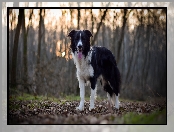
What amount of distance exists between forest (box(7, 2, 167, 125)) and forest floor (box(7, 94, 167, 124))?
0.25 m

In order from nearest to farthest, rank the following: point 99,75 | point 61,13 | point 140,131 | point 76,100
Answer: point 140,131 → point 99,75 → point 61,13 → point 76,100

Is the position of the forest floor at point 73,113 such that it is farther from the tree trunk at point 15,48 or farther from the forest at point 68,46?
the tree trunk at point 15,48

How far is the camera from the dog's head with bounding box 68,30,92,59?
584 cm

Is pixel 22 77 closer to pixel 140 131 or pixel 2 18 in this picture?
pixel 2 18

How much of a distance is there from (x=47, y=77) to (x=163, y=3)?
3348 millimetres

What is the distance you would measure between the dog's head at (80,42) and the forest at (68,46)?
583mm

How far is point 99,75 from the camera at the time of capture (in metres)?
6.25

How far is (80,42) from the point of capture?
579 centimetres

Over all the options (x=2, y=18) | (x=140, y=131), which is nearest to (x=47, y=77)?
(x=2, y=18)

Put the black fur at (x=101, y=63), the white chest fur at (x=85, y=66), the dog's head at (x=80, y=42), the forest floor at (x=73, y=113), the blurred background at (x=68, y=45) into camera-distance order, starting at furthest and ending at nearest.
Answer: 1. the blurred background at (x=68, y=45)
2. the white chest fur at (x=85, y=66)
3. the black fur at (x=101, y=63)
4. the dog's head at (x=80, y=42)
5. the forest floor at (x=73, y=113)

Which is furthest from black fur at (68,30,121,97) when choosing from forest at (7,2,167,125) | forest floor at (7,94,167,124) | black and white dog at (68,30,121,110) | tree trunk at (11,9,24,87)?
tree trunk at (11,9,24,87)

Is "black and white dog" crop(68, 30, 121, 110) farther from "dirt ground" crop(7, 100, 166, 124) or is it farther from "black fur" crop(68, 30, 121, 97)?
"dirt ground" crop(7, 100, 166, 124)

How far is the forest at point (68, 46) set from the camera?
20.8ft

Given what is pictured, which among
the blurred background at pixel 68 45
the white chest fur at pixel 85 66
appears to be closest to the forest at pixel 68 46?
the blurred background at pixel 68 45
